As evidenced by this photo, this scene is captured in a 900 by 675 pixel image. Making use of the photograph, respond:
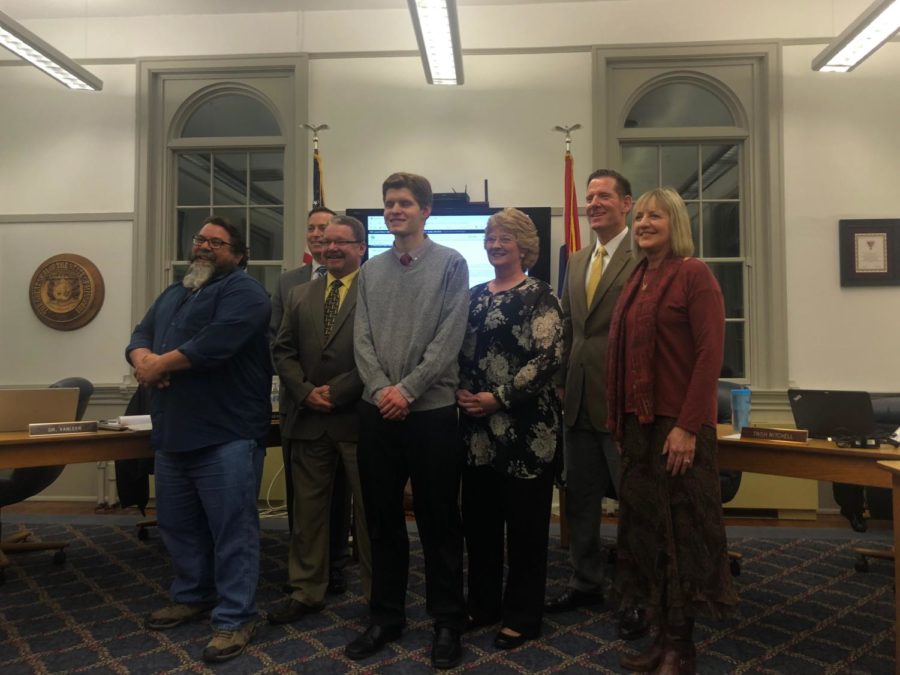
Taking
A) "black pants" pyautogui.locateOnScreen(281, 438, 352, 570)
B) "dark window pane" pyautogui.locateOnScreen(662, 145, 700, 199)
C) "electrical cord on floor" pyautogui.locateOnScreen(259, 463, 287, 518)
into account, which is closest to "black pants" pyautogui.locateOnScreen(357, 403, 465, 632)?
"black pants" pyautogui.locateOnScreen(281, 438, 352, 570)

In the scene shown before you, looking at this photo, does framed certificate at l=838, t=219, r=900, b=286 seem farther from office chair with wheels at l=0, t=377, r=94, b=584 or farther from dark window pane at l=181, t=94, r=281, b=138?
office chair with wheels at l=0, t=377, r=94, b=584

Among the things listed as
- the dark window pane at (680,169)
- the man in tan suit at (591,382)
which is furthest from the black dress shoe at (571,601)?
the dark window pane at (680,169)

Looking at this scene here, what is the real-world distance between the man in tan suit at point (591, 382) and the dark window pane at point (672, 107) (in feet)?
7.90

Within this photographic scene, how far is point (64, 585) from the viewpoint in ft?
8.80

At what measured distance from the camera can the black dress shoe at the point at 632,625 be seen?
2.10 m

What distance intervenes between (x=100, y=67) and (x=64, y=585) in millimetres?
3726

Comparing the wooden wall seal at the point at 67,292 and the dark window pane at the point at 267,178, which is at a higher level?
the dark window pane at the point at 267,178

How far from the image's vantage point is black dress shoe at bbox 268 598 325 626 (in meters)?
2.21

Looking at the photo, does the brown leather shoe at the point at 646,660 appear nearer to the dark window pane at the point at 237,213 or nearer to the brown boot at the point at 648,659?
the brown boot at the point at 648,659

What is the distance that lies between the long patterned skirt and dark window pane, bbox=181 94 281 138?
3.88 metres

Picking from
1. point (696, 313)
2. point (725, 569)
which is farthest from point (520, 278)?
point (725, 569)

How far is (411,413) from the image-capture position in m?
1.92

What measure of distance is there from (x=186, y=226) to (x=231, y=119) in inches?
34.8

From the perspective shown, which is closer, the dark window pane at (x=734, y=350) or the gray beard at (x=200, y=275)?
the gray beard at (x=200, y=275)
